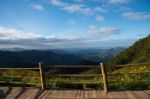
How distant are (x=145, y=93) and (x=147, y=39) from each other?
326ft

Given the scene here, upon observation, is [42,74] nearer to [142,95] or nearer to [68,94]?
[68,94]

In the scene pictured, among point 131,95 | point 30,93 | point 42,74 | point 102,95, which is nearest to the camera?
point 131,95

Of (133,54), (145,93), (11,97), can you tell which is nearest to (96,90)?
(145,93)

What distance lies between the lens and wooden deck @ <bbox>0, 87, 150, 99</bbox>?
13004 millimetres

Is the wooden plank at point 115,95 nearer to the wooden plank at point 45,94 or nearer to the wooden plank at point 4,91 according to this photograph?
the wooden plank at point 45,94

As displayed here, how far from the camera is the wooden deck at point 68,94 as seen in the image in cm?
1300

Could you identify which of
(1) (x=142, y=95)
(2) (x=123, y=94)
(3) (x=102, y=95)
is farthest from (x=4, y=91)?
(1) (x=142, y=95)

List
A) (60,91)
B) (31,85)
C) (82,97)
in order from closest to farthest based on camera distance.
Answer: (82,97) < (60,91) < (31,85)

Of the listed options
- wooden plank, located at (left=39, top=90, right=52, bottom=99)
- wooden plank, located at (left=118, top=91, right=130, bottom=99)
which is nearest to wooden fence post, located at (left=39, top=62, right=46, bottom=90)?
wooden plank, located at (left=39, top=90, right=52, bottom=99)

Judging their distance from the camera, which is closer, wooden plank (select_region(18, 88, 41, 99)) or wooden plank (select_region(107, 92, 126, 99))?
wooden plank (select_region(107, 92, 126, 99))

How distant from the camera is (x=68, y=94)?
44.8ft

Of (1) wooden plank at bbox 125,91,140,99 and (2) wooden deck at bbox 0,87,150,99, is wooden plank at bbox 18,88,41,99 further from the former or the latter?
(1) wooden plank at bbox 125,91,140,99

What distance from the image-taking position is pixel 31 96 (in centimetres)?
1341

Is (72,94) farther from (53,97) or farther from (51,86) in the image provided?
(51,86)
